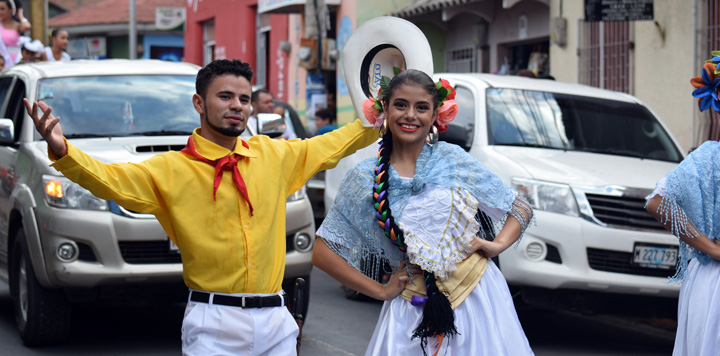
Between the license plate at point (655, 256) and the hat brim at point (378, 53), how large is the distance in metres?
3.43

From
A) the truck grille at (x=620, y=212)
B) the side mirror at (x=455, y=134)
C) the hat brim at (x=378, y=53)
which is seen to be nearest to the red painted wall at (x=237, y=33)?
the side mirror at (x=455, y=134)

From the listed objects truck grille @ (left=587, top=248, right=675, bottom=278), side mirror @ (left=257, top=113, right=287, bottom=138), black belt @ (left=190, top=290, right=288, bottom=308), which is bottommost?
truck grille @ (left=587, top=248, right=675, bottom=278)

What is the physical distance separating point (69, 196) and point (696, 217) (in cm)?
407

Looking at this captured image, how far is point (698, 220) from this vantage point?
451cm

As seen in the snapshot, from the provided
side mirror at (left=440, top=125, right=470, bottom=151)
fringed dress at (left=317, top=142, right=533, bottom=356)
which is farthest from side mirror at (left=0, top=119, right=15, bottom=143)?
fringed dress at (left=317, top=142, right=533, bottom=356)

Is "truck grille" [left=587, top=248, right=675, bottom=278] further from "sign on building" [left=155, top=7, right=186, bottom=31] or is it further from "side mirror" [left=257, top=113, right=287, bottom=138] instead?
"sign on building" [left=155, top=7, right=186, bottom=31]

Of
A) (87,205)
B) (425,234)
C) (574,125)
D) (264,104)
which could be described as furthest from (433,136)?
(264,104)

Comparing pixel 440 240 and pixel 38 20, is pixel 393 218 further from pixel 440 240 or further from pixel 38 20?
pixel 38 20

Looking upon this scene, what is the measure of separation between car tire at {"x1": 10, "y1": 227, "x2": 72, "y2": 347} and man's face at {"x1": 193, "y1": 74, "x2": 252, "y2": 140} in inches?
134

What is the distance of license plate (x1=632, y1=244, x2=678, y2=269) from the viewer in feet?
23.5

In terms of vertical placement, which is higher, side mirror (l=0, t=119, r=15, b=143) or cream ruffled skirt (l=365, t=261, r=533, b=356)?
side mirror (l=0, t=119, r=15, b=143)

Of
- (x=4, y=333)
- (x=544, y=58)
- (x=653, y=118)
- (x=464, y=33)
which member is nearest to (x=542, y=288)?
(x=653, y=118)

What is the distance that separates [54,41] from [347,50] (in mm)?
8925

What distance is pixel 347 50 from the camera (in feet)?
14.6
